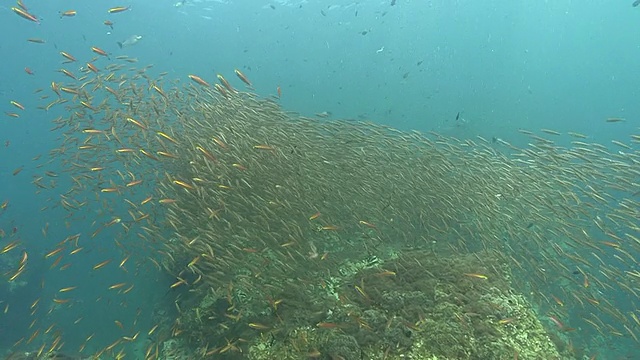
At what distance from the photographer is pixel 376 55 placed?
5159 centimetres

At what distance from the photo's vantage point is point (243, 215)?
8062mm

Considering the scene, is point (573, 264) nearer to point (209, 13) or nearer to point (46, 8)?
point (209, 13)

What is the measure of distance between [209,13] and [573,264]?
41.9 meters

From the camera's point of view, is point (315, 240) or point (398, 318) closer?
point (398, 318)

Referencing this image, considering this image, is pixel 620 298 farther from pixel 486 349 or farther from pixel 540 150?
pixel 486 349

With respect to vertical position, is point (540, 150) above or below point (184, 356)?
above

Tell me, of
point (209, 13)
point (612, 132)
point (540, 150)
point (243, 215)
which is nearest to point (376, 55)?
point (209, 13)

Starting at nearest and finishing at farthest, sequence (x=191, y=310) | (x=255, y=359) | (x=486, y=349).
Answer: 1. (x=486, y=349)
2. (x=255, y=359)
3. (x=191, y=310)

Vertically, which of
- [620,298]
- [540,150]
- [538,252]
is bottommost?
[620,298]

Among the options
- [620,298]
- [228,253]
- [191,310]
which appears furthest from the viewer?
[620,298]

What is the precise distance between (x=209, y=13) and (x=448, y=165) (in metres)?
39.0

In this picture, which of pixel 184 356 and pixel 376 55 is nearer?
pixel 184 356

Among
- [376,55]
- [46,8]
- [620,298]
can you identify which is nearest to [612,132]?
[376,55]

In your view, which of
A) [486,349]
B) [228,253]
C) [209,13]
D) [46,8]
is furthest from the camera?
[209,13]
